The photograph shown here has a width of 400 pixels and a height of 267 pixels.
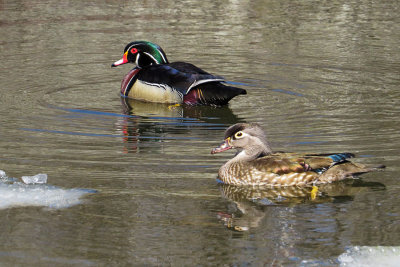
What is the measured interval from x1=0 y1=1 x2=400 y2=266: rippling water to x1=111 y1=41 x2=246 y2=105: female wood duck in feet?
0.75

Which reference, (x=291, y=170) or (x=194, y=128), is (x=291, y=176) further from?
(x=194, y=128)

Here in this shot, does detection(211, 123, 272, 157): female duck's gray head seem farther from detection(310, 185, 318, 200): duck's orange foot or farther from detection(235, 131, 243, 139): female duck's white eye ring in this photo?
detection(310, 185, 318, 200): duck's orange foot

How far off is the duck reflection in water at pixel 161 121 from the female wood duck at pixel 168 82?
12cm

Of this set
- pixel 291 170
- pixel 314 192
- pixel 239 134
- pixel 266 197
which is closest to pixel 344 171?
pixel 314 192

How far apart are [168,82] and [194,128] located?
82.5 inches

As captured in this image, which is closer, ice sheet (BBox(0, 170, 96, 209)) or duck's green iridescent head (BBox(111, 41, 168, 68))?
ice sheet (BBox(0, 170, 96, 209))

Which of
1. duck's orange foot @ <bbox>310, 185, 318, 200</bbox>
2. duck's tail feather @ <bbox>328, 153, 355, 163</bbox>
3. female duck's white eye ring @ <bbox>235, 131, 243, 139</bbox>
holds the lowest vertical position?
duck's orange foot @ <bbox>310, 185, 318, 200</bbox>

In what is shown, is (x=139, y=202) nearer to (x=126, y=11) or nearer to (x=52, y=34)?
(x=52, y=34)

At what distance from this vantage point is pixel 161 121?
11.8 m

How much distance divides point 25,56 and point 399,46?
23.9 feet

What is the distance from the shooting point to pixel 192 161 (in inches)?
366

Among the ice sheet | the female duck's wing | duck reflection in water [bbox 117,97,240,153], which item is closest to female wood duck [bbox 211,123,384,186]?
the female duck's wing

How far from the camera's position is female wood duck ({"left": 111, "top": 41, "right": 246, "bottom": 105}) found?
12688mm

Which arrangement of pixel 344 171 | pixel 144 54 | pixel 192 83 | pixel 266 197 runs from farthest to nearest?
pixel 144 54
pixel 192 83
pixel 344 171
pixel 266 197
